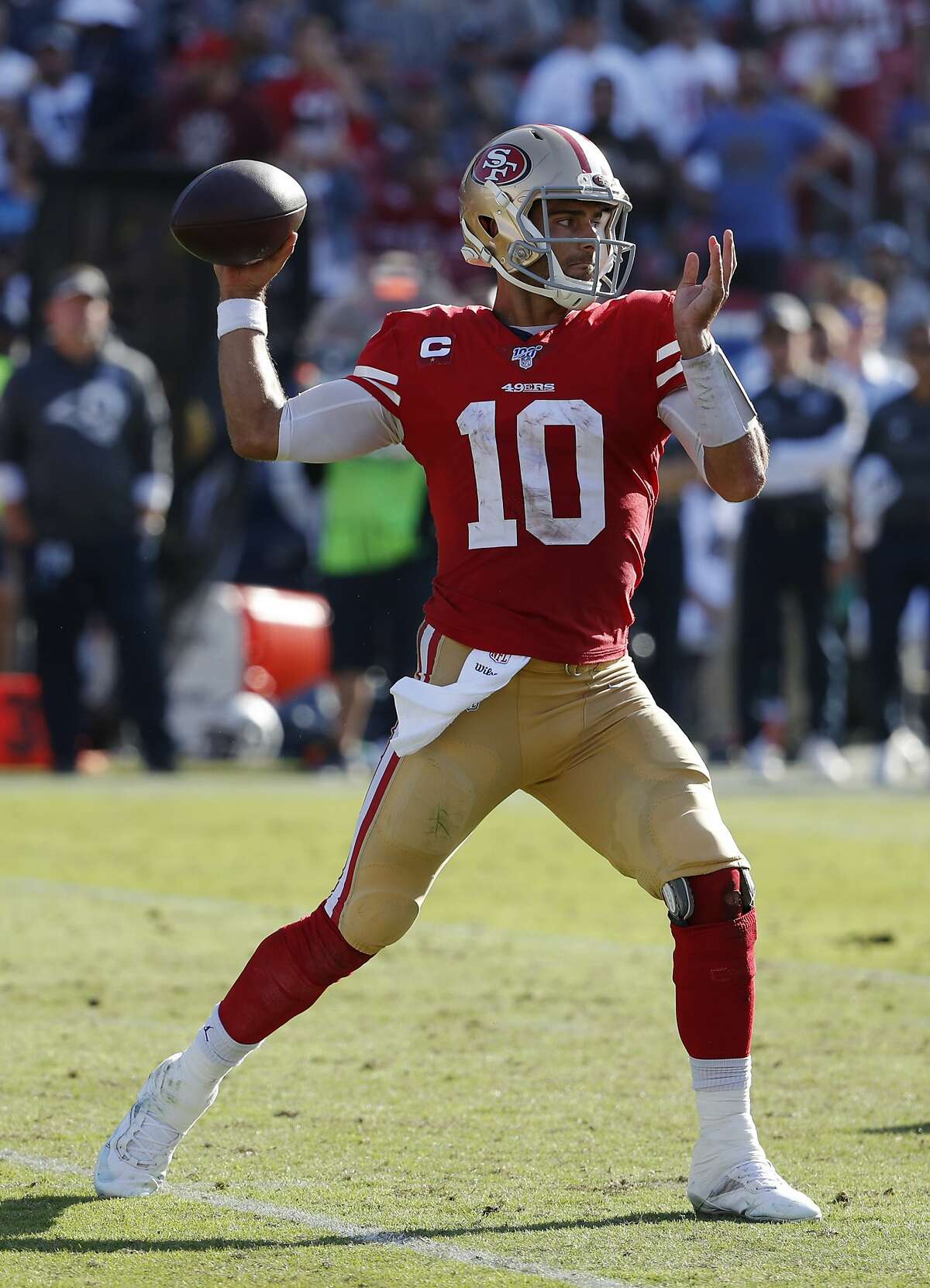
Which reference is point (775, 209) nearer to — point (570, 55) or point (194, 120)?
point (570, 55)

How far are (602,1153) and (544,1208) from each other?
0.45 m

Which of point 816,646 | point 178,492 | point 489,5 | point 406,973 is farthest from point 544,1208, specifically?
point 489,5

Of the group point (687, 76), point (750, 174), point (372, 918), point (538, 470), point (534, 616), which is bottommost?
point (372, 918)

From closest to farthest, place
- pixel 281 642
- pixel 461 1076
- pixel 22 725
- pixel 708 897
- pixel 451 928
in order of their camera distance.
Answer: pixel 708 897, pixel 461 1076, pixel 451 928, pixel 22 725, pixel 281 642

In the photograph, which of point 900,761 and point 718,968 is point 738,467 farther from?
point 900,761

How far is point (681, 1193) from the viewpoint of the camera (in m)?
3.82

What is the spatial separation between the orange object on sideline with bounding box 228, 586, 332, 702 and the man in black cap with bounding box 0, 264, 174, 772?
155 cm

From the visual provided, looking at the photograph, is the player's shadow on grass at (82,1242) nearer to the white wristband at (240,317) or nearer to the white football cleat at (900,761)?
the white wristband at (240,317)

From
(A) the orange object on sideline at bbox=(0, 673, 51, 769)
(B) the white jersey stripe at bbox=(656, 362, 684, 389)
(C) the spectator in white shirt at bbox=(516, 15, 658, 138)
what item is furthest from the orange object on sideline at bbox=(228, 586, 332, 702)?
(B) the white jersey stripe at bbox=(656, 362, 684, 389)

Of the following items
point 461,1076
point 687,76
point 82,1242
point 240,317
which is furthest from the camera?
point 687,76

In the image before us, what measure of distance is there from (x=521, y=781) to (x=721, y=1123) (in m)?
0.68

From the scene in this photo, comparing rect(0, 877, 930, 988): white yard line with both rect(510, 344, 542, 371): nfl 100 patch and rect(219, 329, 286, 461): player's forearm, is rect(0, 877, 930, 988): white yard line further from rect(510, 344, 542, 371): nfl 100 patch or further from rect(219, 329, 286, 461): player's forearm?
rect(219, 329, 286, 461): player's forearm

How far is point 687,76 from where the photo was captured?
53.0 ft

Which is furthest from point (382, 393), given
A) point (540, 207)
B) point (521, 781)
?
point (521, 781)
